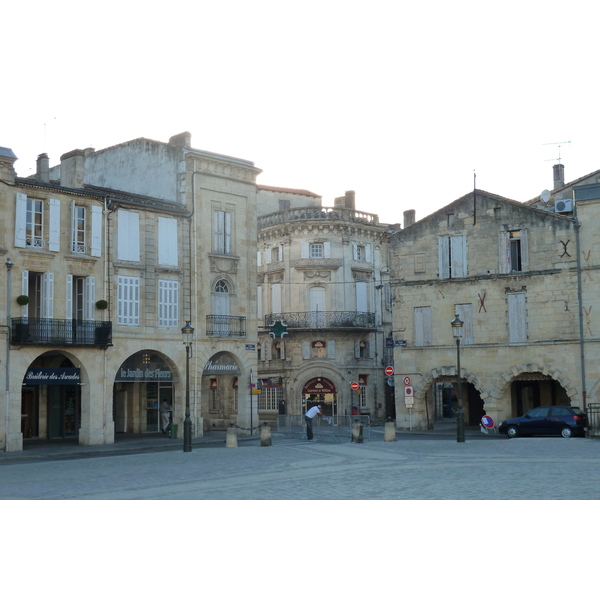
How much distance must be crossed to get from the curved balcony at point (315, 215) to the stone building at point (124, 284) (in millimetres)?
12610

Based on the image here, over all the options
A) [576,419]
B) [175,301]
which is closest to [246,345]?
[175,301]

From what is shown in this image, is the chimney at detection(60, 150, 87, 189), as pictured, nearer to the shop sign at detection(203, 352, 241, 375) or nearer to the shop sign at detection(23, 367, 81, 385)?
the shop sign at detection(23, 367, 81, 385)

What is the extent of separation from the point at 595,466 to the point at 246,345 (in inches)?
824

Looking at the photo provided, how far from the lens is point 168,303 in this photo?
35.1 meters

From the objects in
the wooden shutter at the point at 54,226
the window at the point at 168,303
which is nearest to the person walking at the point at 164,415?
the window at the point at 168,303

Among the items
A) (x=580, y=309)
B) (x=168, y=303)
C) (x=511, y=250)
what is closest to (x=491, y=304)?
(x=511, y=250)

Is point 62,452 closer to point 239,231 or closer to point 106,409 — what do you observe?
point 106,409

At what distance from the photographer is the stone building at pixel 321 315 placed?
50.6 metres

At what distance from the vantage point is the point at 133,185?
129 feet

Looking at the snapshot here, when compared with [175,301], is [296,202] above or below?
above

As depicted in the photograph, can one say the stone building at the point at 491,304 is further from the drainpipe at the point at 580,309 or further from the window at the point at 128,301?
the window at the point at 128,301

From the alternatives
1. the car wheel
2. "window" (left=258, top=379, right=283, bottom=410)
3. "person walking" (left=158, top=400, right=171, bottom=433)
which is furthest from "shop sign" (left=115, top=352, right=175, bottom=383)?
"window" (left=258, top=379, right=283, bottom=410)

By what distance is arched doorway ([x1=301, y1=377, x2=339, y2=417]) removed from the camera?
167ft

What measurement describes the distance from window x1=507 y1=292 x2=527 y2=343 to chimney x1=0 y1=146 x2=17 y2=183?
22.1 m
